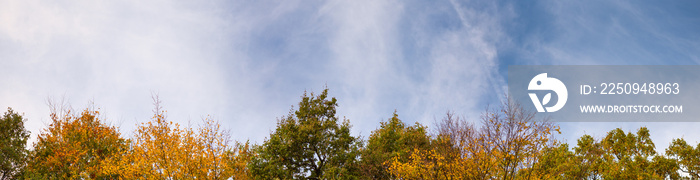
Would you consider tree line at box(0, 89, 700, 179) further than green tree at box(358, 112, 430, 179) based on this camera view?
No

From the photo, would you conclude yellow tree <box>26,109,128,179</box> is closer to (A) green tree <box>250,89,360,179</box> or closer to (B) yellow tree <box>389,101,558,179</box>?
(A) green tree <box>250,89,360,179</box>

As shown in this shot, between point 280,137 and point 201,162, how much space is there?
23.2ft

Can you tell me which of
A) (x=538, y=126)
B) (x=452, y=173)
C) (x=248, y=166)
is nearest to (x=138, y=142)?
(x=248, y=166)

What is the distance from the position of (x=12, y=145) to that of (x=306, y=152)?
1911cm

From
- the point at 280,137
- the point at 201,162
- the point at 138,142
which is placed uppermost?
the point at 280,137

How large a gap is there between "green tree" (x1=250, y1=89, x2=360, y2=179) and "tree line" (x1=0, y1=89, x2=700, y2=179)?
0.06m

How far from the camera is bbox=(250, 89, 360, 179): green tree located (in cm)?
2519

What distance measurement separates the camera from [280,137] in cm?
2634

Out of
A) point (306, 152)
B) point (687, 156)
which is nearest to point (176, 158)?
point (306, 152)

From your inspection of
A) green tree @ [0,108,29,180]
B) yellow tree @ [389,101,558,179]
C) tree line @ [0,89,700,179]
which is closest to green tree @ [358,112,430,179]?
tree line @ [0,89,700,179]

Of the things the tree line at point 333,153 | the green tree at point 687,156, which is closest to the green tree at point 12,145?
the tree line at point 333,153

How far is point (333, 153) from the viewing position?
26.2 m

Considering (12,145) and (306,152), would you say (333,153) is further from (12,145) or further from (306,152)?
(12,145)

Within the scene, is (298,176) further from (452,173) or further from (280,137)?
(452,173)
